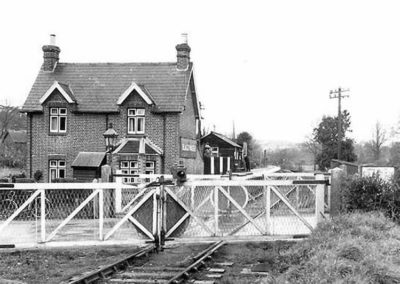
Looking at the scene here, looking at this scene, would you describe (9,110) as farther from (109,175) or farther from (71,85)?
(109,175)

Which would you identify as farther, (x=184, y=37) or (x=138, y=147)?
(x=184, y=37)

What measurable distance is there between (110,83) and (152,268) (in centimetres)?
2140

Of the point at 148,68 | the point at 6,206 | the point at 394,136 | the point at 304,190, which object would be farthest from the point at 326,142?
the point at 6,206

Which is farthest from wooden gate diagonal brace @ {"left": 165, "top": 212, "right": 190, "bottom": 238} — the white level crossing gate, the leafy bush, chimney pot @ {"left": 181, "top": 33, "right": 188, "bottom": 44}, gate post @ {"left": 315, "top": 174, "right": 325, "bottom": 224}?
chimney pot @ {"left": 181, "top": 33, "right": 188, "bottom": 44}

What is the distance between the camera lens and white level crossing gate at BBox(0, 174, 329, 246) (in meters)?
9.85

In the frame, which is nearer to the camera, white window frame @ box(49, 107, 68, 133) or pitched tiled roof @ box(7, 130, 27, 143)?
white window frame @ box(49, 107, 68, 133)

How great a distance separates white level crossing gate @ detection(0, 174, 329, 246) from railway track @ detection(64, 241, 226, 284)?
1.32 feet

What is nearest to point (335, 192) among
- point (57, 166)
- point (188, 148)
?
point (188, 148)

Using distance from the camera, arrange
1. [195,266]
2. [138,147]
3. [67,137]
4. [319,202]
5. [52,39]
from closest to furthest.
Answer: [195,266] < [319,202] < [138,147] < [67,137] < [52,39]

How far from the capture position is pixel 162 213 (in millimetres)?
10086

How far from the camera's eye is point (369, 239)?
28.0 feet

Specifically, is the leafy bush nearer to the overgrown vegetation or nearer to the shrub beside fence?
the shrub beside fence

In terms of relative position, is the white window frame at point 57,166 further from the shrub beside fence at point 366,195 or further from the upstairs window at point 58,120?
the shrub beside fence at point 366,195

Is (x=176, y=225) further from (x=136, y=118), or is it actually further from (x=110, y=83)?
(x=110, y=83)
